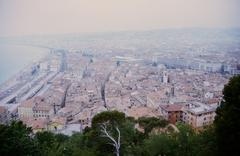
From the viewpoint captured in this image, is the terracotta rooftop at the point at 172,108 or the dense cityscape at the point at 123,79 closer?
the terracotta rooftop at the point at 172,108

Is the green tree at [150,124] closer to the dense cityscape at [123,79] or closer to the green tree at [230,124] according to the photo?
the dense cityscape at [123,79]

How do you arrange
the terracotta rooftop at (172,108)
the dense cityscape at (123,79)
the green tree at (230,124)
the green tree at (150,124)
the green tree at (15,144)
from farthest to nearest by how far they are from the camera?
the dense cityscape at (123,79), the terracotta rooftop at (172,108), the green tree at (150,124), the green tree at (15,144), the green tree at (230,124)

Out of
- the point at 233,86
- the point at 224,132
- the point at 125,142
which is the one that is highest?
the point at 233,86

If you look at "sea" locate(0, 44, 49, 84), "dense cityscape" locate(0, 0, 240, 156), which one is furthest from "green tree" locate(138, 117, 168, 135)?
"sea" locate(0, 44, 49, 84)

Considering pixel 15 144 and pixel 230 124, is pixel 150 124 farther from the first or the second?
pixel 15 144

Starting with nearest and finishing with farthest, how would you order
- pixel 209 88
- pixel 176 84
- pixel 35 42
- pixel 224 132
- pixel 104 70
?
pixel 224 132 < pixel 209 88 < pixel 176 84 < pixel 104 70 < pixel 35 42

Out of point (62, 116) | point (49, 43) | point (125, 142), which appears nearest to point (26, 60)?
point (49, 43)

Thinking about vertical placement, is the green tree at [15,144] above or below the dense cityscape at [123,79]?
above

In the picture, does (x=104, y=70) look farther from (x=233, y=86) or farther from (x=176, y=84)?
(x=233, y=86)

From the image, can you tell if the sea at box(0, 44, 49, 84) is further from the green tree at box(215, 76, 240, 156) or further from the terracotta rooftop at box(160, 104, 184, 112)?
the green tree at box(215, 76, 240, 156)

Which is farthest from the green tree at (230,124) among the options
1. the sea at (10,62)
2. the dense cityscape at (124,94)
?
the sea at (10,62)
